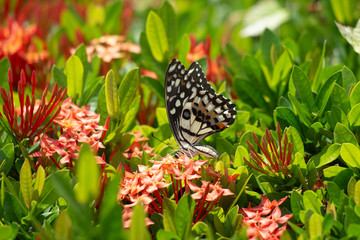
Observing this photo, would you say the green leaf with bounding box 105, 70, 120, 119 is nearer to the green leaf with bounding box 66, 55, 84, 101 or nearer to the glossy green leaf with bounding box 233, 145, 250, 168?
the green leaf with bounding box 66, 55, 84, 101

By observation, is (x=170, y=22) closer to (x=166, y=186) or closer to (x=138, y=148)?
(x=138, y=148)

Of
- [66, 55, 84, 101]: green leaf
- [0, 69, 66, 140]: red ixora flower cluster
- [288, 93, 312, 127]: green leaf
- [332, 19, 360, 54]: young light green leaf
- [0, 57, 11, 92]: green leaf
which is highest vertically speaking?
[0, 57, 11, 92]: green leaf

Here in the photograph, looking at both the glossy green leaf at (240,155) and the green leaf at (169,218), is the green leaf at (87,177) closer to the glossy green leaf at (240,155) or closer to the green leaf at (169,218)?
the green leaf at (169,218)

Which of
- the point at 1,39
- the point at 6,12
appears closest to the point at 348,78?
the point at 1,39

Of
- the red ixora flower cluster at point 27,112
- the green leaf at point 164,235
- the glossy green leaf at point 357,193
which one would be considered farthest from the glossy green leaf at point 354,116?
the red ixora flower cluster at point 27,112

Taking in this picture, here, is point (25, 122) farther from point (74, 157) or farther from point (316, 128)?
point (316, 128)

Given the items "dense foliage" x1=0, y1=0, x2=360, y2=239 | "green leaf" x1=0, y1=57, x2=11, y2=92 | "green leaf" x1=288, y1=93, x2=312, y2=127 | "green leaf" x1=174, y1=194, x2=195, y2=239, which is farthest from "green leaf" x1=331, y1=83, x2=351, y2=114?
"green leaf" x1=0, y1=57, x2=11, y2=92

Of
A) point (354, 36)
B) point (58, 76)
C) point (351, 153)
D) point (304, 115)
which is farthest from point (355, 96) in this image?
point (58, 76)
